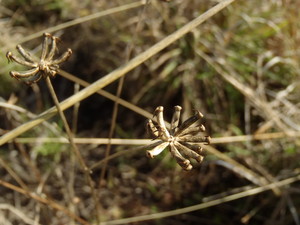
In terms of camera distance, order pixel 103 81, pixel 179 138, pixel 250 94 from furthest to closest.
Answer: pixel 250 94, pixel 103 81, pixel 179 138

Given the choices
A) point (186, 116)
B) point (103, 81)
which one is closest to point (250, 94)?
point (186, 116)

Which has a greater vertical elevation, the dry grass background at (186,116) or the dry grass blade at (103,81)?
the dry grass background at (186,116)

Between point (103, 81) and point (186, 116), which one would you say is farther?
Answer: point (186, 116)

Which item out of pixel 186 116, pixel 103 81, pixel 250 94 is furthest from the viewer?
pixel 186 116

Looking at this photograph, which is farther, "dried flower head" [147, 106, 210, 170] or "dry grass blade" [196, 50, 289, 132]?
"dry grass blade" [196, 50, 289, 132]

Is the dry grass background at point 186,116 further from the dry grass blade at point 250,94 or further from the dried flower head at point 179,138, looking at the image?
the dried flower head at point 179,138

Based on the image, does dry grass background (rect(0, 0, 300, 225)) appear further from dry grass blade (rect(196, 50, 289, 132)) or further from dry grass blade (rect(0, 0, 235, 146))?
dry grass blade (rect(0, 0, 235, 146))

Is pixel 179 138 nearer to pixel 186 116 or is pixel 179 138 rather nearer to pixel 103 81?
pixel 103 81

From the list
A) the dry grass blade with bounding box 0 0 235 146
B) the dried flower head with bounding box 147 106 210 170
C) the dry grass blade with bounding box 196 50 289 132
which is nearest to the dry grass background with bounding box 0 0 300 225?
the dry grass blade with bounding box 196 50 289 132

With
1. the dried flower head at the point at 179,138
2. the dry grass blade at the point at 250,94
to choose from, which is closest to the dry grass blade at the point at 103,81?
the dried flower head at the point at 179,138

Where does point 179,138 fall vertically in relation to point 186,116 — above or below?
below

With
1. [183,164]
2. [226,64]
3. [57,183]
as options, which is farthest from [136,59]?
[57,183]

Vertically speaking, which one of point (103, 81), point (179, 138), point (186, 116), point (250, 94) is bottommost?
point (179, 138)

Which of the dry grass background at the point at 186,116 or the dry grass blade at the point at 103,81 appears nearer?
the dry grass blade at the point at 103,81
